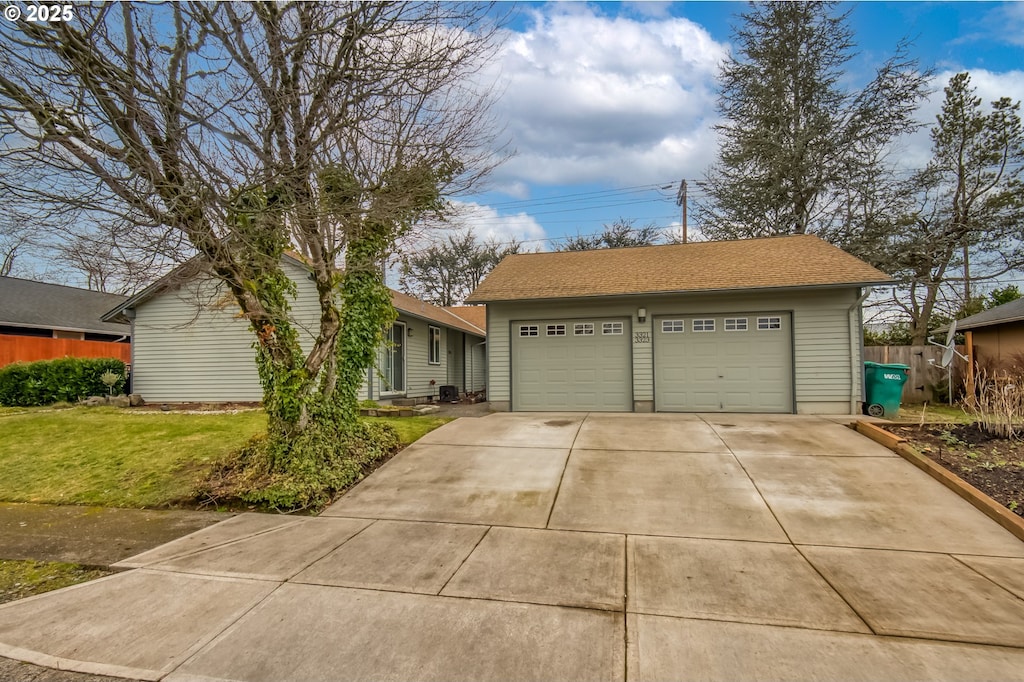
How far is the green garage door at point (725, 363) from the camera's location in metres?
10.4

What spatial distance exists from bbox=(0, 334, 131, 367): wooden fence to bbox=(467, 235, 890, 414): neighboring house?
16467 mm

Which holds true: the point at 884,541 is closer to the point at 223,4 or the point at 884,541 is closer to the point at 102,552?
the point at 102,552

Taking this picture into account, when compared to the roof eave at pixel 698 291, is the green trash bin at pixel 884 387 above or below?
below

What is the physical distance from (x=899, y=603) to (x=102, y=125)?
766cm

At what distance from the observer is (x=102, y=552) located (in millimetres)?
4246

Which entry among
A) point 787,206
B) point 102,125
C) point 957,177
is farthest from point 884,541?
point 957,177

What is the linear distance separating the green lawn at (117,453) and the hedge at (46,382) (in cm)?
386

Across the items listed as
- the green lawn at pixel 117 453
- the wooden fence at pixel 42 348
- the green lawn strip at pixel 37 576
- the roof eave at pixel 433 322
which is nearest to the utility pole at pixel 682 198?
the roof eave at pixel 433 322

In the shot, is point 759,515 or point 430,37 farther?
point 430,37

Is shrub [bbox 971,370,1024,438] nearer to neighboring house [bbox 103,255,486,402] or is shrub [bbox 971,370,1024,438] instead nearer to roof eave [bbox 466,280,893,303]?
roof eave [bbox 466,280,893,303]

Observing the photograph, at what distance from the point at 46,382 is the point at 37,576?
1295 centimetres

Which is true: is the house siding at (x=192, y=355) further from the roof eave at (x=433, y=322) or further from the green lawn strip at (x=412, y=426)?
the green lawn strip at (x=412, y=426)

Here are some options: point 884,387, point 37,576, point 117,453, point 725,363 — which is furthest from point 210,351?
point 884,387

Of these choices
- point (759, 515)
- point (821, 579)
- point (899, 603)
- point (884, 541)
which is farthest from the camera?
point (759, 515)
